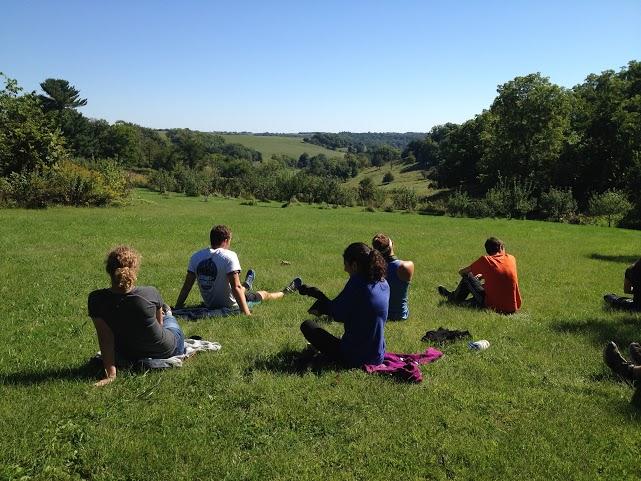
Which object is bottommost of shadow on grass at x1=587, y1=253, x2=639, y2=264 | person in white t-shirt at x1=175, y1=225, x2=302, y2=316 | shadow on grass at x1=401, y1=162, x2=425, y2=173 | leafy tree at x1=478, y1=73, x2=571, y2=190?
shadow on grass at x1=587, y1=253, x2=639, y2=264

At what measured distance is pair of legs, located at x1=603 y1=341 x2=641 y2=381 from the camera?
5414 millimetres

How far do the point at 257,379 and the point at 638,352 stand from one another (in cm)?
436

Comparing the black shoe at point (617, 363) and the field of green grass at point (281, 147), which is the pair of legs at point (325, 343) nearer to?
the black shoe at point (617, 363)

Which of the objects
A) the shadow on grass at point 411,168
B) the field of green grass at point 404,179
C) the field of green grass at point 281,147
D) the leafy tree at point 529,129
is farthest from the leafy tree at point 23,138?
the field of green grass at point 281,147

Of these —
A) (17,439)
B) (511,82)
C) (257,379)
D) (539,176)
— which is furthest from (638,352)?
(511,82)

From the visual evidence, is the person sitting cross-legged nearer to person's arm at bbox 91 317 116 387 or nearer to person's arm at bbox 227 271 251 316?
person's arm at bbox 227 271 251 316

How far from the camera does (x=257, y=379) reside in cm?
535

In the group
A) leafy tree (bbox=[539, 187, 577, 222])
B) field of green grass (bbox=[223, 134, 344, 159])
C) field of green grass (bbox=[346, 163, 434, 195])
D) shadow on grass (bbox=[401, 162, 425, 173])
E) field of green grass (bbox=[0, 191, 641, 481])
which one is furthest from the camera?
field of green grass (bbox=[223, 134, 344, 159])

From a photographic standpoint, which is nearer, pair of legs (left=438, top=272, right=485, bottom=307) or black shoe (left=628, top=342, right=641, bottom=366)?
black shoe (left=628, top=342, right=641, bottom=366)

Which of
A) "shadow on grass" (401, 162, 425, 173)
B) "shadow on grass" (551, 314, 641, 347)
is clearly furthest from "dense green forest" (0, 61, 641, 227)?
"shadow on grass" (401, 162, 425, 173)

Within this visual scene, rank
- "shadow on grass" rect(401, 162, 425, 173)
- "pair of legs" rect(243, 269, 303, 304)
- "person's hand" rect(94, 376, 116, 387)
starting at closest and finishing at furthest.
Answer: "person's hand" rect(94, 376, 116, 387)
"pair of legs" rect(243, 269, 303, 304)
"shadow on grass" rect(401, 162, 425, 173)

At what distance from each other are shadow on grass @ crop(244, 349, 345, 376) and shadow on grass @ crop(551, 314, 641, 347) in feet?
12.8

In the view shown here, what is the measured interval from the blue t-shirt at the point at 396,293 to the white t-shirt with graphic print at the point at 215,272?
7.81 ft

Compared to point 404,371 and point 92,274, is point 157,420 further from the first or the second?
point 92,274
